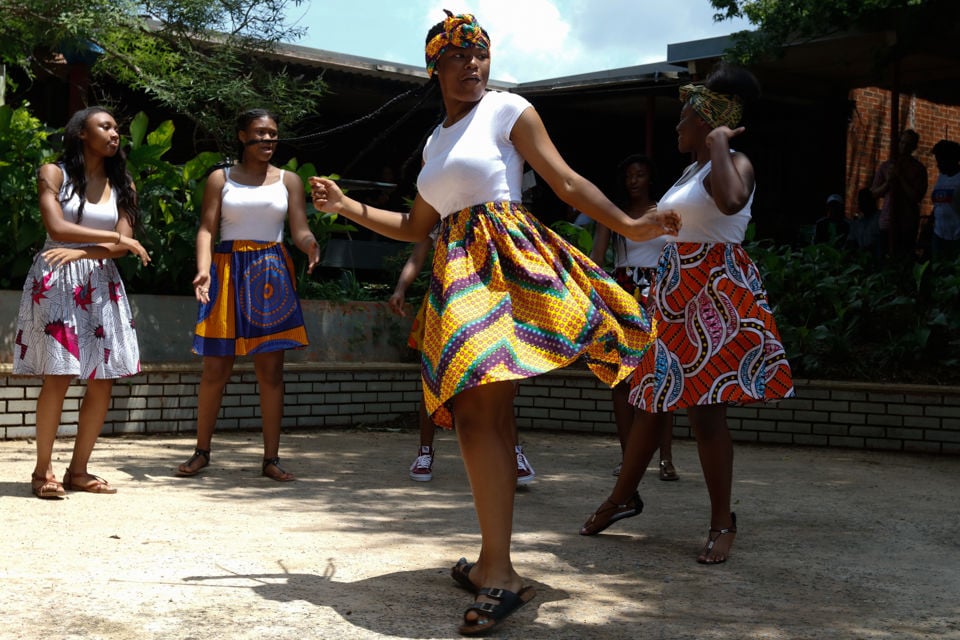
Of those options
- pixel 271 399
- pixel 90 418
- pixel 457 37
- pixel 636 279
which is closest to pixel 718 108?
pixel 457 37

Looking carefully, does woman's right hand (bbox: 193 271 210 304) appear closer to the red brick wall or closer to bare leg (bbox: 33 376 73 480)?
bare leg (bbox: 33 376 73 480)

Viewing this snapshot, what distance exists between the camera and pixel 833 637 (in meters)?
3.19

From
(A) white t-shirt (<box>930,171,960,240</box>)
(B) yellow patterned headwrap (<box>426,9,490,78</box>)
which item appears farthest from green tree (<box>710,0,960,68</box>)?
(B) yellow patterned headwrap (<box>426,9,490,78</box>)

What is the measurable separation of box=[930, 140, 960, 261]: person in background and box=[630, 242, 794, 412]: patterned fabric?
6.53 metres

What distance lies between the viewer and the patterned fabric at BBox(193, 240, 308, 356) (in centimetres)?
587

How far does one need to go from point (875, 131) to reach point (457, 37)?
14200 mm

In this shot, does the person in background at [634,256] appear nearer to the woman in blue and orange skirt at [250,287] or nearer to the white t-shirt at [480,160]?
→ the woman in blue and orange skirt at [250,287]

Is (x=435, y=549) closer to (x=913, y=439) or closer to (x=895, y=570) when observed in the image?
(x=895, y=570)

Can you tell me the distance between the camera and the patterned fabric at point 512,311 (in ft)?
10.7

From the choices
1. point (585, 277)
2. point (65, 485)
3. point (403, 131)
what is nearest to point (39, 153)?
point (65, 485)

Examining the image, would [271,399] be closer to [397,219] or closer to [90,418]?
[90,418]

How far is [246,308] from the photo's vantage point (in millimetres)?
5875

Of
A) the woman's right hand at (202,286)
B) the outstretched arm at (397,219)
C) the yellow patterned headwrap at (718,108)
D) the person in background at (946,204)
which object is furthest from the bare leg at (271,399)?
the person in background at (946,204)

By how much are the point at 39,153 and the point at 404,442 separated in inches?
123
